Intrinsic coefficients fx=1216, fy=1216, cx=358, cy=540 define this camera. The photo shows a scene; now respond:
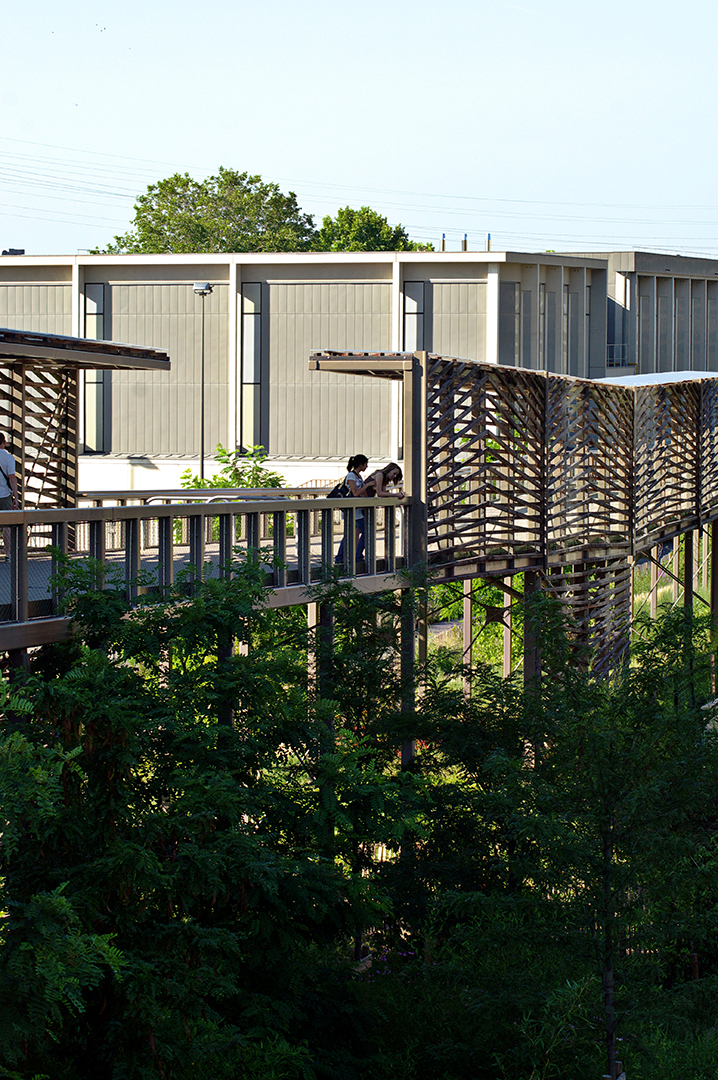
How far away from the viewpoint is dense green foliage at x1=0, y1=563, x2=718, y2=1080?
6.57 metres

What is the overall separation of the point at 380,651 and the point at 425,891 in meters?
2.27

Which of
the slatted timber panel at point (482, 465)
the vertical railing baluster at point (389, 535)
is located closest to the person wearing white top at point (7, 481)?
the vertical railing baluster at point (389, 535)

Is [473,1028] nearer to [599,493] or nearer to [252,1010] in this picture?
[252,1010]

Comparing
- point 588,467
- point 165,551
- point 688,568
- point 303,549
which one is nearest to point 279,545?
point 303,549

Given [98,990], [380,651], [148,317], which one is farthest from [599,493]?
[148,317]

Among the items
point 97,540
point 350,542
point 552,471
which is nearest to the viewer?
point 97,540

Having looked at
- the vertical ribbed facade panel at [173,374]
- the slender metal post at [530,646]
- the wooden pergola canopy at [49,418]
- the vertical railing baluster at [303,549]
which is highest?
the vertical ribbed facade panel at [173,374]

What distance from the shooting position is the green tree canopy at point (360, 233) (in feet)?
268

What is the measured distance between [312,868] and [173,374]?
1215 inches

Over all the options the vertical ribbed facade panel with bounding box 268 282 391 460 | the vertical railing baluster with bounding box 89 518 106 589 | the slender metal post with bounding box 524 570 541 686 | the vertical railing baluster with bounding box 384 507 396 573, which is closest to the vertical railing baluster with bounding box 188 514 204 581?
the vertical railing baluster with bounding box 89 518 106 589

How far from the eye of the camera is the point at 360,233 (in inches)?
3231

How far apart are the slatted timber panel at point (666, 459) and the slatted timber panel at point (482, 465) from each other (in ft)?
11.1

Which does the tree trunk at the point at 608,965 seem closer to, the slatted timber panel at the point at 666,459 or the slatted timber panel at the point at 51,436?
the slatted timber panel at the point at 51,436

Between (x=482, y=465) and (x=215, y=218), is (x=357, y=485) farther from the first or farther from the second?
(x=215, y=218)
